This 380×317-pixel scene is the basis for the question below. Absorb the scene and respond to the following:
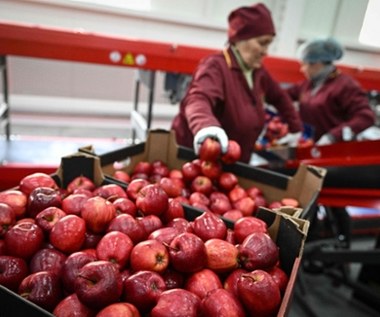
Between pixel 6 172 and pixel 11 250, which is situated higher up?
pixel 11 250

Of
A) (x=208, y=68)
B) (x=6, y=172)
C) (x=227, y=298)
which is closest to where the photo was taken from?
(x=227, y=298)

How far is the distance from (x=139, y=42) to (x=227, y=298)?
7.61 feet

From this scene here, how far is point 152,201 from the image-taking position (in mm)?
1230

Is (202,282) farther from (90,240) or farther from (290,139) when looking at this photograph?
(290,139)

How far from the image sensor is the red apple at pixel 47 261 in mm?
989

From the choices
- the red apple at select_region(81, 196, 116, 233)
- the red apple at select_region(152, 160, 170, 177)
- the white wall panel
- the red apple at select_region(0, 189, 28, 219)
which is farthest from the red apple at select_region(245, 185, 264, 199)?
the white wall panel

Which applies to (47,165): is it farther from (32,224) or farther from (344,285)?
(344,285)

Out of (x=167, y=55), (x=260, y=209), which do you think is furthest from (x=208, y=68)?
(x=260, y=209)

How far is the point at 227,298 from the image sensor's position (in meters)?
0.89

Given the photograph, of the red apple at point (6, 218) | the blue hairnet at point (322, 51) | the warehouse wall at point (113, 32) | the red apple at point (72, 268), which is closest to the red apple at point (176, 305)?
the red apple at point (72, 268)

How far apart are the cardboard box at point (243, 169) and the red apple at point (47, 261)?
621 mm

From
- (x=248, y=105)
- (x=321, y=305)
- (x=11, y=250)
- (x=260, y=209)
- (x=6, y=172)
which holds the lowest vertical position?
(x=321, y=305)

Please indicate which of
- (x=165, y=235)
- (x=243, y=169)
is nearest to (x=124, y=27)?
(x=243, y=169)

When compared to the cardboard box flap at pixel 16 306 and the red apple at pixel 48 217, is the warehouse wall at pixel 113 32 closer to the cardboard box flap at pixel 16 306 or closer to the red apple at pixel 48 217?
the red apple at pixel 48 217
